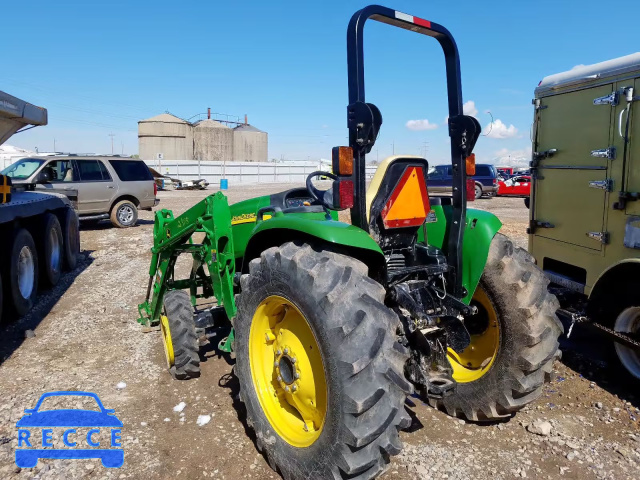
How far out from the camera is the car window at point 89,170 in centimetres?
1298

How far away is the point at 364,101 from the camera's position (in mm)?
2736

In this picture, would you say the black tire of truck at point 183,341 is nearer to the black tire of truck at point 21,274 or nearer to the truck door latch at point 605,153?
the black tire of truck at point 21,274

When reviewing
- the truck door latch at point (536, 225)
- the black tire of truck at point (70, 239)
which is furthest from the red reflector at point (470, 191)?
the black tire of truck at point (70, 239)

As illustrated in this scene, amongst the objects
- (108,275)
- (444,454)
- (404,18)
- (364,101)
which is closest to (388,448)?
(444,454)

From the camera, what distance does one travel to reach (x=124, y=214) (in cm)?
1373

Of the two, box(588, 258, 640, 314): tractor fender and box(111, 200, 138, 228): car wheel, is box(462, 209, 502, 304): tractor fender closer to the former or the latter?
box(588, 258, 640, 314): tractor fender

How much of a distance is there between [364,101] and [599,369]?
3553mm

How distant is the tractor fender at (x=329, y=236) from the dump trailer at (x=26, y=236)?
12.7ft

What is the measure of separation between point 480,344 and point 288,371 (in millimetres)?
1516

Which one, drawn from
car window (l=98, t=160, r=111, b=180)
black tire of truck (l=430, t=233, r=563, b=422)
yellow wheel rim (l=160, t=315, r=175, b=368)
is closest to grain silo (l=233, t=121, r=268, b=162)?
car window (l=98, t=160, r=111, b=180)

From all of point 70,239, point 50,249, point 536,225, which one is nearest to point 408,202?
point 536,225

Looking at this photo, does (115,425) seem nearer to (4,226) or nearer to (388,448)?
(388,448)

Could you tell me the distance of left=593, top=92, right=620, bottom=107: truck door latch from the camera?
14.5 feet

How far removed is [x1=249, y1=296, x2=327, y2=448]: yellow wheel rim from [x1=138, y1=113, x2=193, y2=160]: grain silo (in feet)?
159
